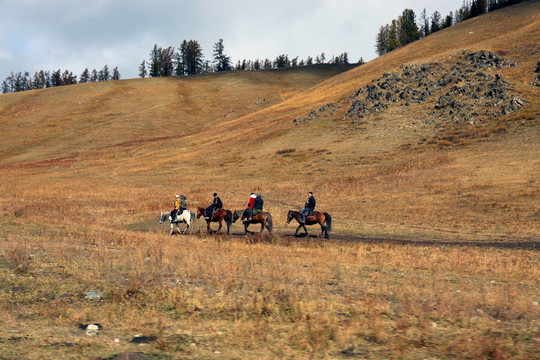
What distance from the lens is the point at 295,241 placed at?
24.7m

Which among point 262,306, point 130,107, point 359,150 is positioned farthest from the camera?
Answer: point 130,107

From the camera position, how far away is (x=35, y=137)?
108250 mm

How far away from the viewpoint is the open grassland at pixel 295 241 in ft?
27.9

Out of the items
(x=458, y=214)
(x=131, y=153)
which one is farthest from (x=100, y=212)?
(x=131, y=153)

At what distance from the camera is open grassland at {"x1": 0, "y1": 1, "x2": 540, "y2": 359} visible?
8.50m

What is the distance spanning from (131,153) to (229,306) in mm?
81501

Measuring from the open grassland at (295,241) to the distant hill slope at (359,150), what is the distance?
38cm

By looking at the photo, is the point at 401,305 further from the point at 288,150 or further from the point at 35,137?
the point at 35,137

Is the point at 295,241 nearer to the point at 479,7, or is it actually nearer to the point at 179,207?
the point at 179,207

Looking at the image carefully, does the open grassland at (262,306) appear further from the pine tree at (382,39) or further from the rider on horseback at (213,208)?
the pine tree at (382,39)

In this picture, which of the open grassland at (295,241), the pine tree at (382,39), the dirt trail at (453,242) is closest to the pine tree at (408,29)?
the pine tree at (382,39)

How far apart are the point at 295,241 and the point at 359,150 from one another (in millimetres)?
40775

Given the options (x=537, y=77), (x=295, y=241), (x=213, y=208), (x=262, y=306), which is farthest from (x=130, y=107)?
(x=262, y=306)

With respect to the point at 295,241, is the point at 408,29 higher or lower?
higher
